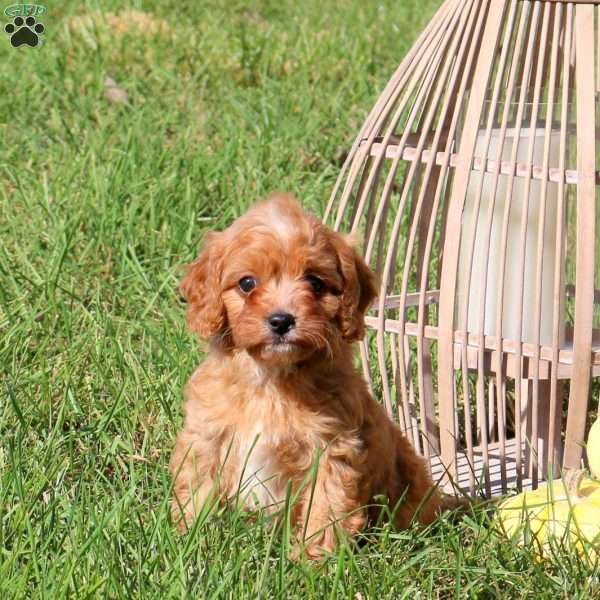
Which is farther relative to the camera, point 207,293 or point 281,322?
point 207,293

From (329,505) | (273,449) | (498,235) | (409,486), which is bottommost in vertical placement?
(409,486)

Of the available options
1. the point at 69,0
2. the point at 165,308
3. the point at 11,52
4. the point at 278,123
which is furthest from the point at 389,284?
the point at 69,0

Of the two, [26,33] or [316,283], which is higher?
[26,33]

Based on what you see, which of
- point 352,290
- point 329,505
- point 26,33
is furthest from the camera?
point 26,33

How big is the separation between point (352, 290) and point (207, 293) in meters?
0.40

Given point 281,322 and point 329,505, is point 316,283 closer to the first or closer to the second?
point 281,322

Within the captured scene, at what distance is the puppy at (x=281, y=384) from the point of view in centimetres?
328

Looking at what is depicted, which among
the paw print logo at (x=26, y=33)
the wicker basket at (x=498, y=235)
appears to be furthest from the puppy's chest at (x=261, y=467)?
the paw print logo at (x=26, y=33)

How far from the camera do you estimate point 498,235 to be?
3.94 meters

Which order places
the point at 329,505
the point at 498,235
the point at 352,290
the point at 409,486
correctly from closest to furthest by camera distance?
the point at 329,505, the point at 352,290, the point at 409,486, the point at 498,235

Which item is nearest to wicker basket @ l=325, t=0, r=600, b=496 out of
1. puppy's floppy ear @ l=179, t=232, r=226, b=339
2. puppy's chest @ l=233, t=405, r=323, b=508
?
puppy's chest @ l=233, t=405, r=323, b=508

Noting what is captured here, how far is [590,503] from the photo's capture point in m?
3.43

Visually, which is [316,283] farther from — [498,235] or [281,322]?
[498,235]

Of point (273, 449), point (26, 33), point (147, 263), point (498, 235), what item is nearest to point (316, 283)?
point (273, 449)
